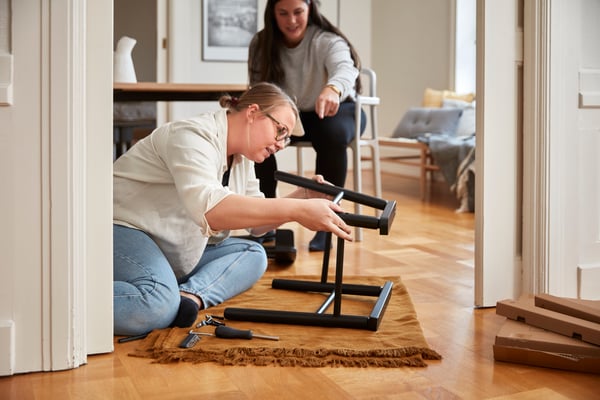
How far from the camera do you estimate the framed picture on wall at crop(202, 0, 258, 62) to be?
680 centimetres

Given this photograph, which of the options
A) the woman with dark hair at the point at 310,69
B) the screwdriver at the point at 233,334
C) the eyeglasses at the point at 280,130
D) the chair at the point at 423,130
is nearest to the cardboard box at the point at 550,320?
the screwdriver at the point at 233,334

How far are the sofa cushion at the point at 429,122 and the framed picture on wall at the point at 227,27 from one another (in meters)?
1.64

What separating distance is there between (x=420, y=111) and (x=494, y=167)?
418cm

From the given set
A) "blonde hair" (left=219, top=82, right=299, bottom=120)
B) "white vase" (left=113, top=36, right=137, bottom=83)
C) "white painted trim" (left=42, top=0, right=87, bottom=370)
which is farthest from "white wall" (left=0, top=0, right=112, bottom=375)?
"white vase" (left=113, top=36, right=137, bottom=83)

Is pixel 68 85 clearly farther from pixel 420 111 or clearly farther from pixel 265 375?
pixel 420 111

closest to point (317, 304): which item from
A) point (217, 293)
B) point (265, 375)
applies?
point (217, 293)

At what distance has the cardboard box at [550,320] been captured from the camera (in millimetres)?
1779

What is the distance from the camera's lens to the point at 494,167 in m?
2.35

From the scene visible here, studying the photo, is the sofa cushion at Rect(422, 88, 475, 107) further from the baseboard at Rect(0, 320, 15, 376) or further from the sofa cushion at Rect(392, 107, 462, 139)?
the baseboard at Rect(0, 320, 15, 376)

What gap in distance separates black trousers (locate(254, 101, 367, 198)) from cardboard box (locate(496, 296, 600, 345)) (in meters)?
1.45

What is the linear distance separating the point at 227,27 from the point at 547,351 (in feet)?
18.4

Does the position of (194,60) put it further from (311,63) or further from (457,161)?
(311,63)

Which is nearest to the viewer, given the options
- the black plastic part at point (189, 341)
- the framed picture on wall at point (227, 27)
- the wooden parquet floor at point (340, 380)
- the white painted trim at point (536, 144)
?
the wooden parquet floor at point (340, 380)

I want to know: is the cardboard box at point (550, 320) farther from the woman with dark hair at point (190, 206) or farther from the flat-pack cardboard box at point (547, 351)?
the woman with dark hair at point (190, 206)
